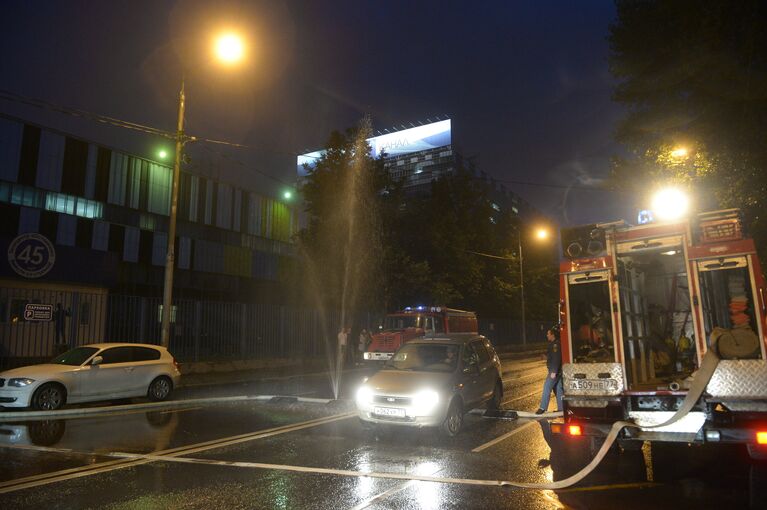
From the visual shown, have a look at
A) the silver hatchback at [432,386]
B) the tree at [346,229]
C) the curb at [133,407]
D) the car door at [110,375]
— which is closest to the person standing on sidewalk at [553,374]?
the silver hatchback at [432,386]

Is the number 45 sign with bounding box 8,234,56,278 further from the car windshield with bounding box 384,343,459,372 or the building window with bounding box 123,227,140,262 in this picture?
the building window with bounding box 123,227,140,262

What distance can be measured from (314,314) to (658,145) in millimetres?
17731

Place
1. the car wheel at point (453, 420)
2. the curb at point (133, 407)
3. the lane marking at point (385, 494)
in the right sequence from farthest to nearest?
the curb at point (133, 407) → the car wheel at point (453, 420) → the lane marking at point (385, 494)

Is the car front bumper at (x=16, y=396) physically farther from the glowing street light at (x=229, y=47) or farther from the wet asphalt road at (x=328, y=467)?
the glowing street light at (x=229, y=47)

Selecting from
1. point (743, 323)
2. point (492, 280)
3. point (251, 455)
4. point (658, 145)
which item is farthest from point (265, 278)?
point (743, 323)

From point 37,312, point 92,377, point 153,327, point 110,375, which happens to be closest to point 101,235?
point 153,327

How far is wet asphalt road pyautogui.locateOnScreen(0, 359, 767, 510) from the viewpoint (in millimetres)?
5578

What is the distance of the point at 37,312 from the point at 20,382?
457 cm

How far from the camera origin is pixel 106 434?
926 centimetres

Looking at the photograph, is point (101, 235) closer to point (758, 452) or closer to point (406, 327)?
point (406, 327)

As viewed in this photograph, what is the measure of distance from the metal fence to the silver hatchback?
38.4 ft

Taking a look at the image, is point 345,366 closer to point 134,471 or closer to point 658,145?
point 658,145

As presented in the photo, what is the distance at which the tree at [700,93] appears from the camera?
39.9 feet

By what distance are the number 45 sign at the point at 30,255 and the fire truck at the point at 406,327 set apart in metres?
12.0
